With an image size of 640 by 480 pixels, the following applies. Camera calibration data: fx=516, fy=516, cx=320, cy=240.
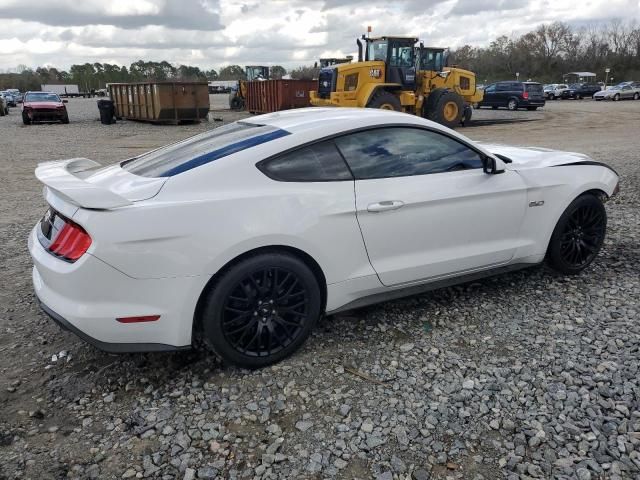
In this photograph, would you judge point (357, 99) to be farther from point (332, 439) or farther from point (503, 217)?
point (332, 439)

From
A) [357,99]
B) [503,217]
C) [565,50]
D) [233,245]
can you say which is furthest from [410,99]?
[565,50]

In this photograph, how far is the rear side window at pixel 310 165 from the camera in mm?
3121

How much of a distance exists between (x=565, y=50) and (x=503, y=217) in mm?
97022

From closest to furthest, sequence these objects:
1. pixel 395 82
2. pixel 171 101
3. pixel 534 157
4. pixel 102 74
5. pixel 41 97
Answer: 1. pixel 534 157
2. pixel 395 82
3. pixel 171 101
4. pixel 41 97
5. pixel 102 74

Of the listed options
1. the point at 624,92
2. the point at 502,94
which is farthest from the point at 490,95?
the point at 624,92

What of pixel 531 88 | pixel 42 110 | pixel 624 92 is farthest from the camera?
pixel 624 92

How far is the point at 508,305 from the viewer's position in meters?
3.99

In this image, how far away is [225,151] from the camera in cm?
320

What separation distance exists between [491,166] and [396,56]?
47.8 ft

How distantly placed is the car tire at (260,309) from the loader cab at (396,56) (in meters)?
15.1

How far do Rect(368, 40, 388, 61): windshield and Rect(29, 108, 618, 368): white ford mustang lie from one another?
551 inches

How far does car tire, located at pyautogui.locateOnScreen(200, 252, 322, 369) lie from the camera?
293 cm

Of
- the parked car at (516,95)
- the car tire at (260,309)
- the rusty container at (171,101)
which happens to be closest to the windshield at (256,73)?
the rusty container at (171,101)

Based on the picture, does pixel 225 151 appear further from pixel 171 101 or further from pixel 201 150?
pixel 171 101
